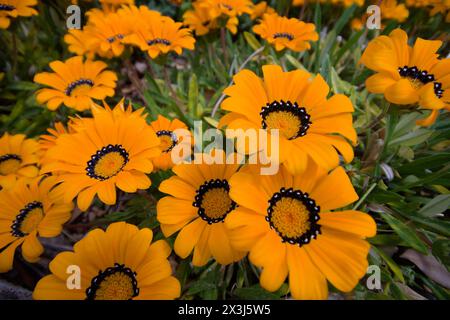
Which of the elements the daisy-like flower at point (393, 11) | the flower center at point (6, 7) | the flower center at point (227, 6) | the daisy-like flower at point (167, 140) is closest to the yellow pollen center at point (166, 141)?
the daisy-like flower at point (167, 140)

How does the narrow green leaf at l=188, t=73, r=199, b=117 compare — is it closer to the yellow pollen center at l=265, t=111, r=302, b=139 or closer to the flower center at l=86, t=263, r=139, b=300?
the yellow pollen center at l=265, t=111, r=302, b=139

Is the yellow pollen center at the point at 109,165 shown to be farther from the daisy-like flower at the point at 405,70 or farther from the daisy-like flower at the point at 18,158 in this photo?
the daisy-like flower at the point at 405,70

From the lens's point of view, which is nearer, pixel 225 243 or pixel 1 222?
pixel 225 243

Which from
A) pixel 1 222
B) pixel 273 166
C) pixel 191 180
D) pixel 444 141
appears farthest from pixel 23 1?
pixel 444 141

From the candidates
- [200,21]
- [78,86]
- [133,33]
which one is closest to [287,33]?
[200,21]

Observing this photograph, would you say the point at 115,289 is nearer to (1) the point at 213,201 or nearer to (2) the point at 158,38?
(1) the point at 213,201
